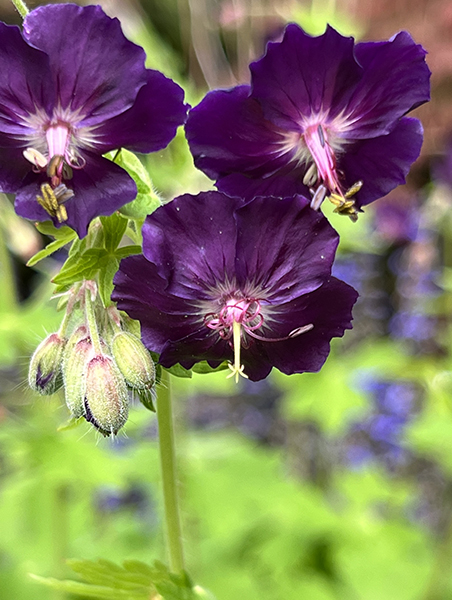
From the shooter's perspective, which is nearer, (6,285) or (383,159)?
(383,159)

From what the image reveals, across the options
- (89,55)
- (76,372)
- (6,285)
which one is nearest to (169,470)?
(76,372)

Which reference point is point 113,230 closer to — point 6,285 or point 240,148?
point 240,148

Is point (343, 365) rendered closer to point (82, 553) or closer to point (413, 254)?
point (413, 254)

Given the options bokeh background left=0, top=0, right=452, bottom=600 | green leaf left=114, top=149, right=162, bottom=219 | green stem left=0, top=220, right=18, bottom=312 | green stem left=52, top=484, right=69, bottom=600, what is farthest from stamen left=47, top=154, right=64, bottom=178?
green stem left=52, top=484, right=69, bottom=600

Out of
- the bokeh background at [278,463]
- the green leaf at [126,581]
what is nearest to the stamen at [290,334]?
the green leaf at [126,581]

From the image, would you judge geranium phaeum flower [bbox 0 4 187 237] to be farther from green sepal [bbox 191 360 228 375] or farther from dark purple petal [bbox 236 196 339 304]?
green sepal [bbox 191 360 228 375]

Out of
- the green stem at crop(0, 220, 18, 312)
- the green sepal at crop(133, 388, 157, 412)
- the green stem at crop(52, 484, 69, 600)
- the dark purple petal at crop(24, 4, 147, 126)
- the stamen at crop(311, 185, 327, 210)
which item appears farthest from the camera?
the green stem at crop(0, 220, 18, 312)

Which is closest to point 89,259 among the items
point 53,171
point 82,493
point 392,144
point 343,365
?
point 53,171
